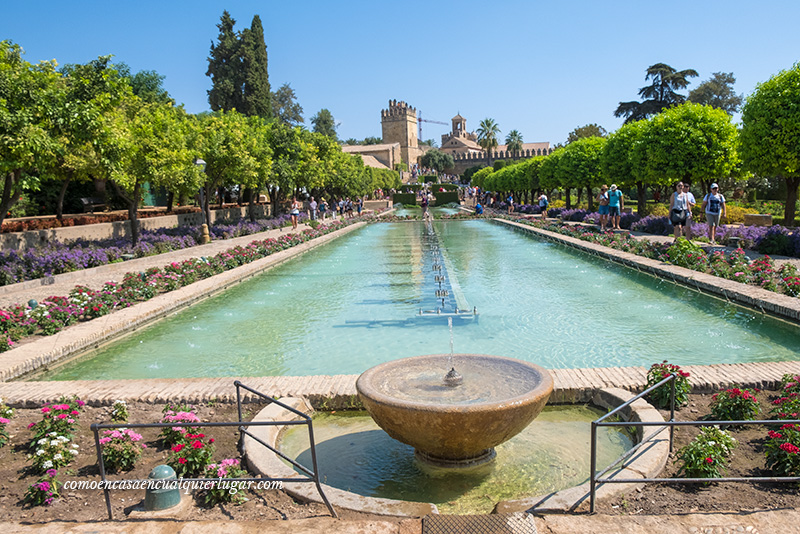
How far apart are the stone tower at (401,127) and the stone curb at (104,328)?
94.8 m

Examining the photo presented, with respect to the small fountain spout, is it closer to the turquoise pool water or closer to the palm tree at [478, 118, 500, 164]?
the turquoise pool water

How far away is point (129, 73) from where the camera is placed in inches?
1613

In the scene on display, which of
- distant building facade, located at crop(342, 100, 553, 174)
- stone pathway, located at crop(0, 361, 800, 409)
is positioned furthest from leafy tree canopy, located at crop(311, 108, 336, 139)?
stone pathway, located at crop(0, 361, 800, 409)

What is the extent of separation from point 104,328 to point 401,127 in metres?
101

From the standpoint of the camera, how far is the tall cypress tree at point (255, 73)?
42.4 metres

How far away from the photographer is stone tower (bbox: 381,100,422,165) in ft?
341

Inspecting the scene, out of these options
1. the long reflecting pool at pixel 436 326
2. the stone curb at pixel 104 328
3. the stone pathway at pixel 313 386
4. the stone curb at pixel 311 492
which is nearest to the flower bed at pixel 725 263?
the long reflecting pool at pixel 436 326

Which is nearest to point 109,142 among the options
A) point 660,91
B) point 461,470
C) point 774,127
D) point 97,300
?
point 97,300

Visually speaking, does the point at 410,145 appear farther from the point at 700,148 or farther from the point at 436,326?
the point at 436,326

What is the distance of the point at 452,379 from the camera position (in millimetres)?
3941

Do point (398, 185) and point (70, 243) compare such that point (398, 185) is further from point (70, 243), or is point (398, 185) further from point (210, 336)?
point (210, 336)

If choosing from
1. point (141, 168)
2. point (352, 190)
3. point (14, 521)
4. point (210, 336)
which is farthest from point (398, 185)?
point (14, 521)

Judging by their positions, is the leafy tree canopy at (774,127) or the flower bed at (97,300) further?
the leafy tree canopy at (774,127)

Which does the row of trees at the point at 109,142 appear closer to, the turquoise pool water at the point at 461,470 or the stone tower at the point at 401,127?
the turquoise pool water at the point at 461,470
